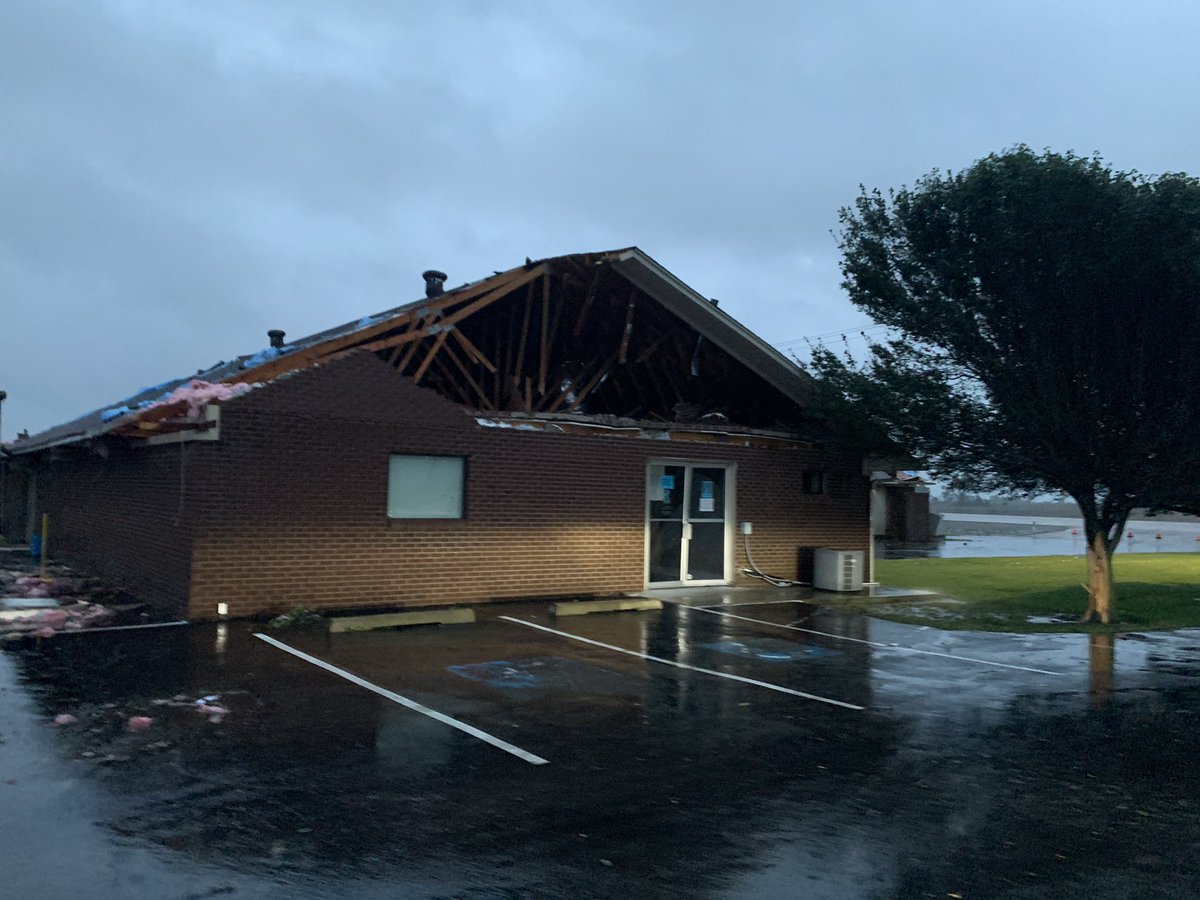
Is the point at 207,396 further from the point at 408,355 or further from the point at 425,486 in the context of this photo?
the point at 408,355

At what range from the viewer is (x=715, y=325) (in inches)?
688

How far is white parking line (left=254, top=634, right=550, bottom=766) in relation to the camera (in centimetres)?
670

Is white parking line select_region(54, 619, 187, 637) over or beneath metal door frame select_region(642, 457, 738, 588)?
beneath

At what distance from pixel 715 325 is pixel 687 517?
374 cm

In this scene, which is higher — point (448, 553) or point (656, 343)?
point (656, 343)

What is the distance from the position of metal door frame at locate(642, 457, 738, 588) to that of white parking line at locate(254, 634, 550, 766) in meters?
7.03

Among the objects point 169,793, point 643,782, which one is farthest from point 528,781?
point 169,793

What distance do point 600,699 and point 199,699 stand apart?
348 centimetres

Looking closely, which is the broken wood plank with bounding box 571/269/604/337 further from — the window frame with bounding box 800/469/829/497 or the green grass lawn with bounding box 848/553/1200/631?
the green grass lawn with bounding box 848/553/1200/631

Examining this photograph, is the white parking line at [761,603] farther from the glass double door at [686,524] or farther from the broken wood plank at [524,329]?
Result: the broken wood plank at [524,329]

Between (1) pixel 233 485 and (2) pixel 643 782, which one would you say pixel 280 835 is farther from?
(1) pixel 233 485

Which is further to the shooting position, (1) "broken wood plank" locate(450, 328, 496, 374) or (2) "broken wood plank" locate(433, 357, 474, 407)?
(2) "broken wood plank" locate(433, 357, 474, 407)

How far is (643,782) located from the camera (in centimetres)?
611

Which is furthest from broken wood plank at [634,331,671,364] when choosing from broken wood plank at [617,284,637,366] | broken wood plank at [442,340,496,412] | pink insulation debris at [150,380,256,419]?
pink insulation debris at [150,380,256,419]
